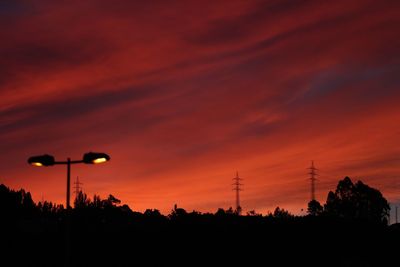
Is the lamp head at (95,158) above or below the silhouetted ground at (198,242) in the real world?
above

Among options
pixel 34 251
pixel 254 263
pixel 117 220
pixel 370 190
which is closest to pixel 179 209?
pixel 117 220

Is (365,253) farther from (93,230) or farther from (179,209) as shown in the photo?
(93,230)

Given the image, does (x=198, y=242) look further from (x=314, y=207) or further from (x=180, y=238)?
(x=314, y=207)

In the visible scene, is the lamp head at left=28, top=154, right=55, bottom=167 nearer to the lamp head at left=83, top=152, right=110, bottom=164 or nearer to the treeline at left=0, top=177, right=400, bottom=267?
the lamp head at left=83, top=152, right=110, bottom=164

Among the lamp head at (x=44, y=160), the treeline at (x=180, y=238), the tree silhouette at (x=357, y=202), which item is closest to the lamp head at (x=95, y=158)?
the lamp head at (x=44, y=160)

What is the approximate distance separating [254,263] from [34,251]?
44.9 ft

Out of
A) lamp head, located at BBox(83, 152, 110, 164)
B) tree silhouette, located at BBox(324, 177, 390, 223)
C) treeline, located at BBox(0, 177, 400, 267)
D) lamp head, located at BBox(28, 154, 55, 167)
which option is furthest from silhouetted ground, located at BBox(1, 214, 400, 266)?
tree silhouette, located at BBox(324, 177, 390, 223)

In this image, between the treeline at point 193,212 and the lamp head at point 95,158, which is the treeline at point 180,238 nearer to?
the treeline at point 193,212

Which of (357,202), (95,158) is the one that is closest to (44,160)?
(95,158)

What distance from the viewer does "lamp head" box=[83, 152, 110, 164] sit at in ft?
75.9

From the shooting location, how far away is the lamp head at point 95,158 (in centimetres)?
2314

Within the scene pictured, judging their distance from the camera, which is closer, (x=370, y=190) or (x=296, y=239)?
(x=296, y=239)

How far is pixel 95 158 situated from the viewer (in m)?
23.2

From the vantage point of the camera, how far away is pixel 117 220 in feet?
150
